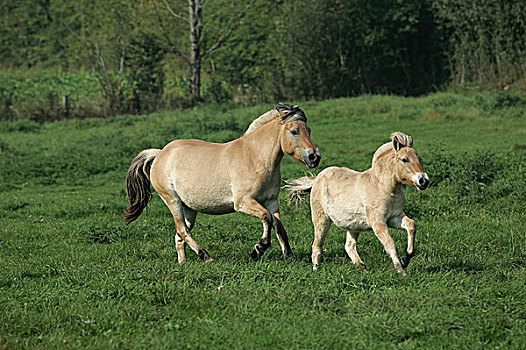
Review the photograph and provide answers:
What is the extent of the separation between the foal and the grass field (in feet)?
1.26

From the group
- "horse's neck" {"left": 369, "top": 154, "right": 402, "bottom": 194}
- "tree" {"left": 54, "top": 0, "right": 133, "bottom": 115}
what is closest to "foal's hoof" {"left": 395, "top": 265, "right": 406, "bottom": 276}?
"horse's neck" {"left": 369, "top": 154, "right": 402, "bottom": 194}

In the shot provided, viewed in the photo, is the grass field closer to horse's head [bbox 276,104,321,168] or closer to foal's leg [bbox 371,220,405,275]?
foal's leg [bbox 371,220,405,275]

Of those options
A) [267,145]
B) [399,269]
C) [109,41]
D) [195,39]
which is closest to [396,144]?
[399,269]

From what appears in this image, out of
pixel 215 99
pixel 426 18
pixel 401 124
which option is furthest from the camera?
pixel 426 18

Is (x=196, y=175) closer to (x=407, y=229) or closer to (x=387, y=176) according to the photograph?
(x=387, y=176)

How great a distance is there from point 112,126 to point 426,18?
19446 mm

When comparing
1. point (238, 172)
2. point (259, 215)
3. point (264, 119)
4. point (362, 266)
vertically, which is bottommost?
point (362, 266)

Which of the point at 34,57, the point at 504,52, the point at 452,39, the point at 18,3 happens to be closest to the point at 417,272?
the point at 504,52

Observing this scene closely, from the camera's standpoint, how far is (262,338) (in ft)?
17.4

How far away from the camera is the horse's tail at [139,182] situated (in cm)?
934

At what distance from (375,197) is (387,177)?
26cm

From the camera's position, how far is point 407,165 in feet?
22.4

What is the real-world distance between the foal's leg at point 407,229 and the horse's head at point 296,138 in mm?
1135

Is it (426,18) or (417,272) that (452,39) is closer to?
(426,18)
